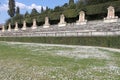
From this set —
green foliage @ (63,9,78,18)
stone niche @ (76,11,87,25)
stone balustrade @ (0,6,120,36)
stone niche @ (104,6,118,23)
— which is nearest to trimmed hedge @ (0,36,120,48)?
stone balustrade @ (0,6,120,36)

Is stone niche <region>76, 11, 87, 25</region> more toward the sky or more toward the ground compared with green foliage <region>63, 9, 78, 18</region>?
more toward the ground

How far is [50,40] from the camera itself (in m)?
41.3

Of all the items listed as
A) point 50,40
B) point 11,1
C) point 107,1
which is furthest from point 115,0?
point 11,1

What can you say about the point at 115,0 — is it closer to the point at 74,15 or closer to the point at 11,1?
the point at 74,15

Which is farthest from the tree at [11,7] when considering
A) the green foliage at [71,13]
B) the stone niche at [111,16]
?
the stone niche at [111,16]

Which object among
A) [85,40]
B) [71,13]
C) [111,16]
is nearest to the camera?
[85,40]

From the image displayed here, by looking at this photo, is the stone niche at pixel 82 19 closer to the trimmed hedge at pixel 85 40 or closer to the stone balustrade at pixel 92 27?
the stone balustrade at pixel 92 27

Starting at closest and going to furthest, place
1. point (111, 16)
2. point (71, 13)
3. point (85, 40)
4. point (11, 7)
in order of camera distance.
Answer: point (85, 40), point (111, 16), point (71, 13), point (11, 7)

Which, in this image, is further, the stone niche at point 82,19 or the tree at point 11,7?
the tree at point 11,7

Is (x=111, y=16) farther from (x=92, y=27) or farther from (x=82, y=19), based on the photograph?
(x=82, y=19)

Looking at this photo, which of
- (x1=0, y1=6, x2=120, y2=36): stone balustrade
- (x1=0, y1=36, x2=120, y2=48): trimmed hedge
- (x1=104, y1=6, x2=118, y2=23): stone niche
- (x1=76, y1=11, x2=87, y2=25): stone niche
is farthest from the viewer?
(x1=76, y1=11, x2=87, y2=25): stone niche

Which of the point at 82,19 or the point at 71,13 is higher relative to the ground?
the point at 71,13

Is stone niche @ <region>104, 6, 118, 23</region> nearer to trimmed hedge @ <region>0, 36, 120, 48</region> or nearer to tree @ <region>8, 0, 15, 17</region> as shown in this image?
trimmed hedge @ <region>0, 36, 120, 48</region>

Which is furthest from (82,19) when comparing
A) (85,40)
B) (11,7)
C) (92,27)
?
(11,7)
